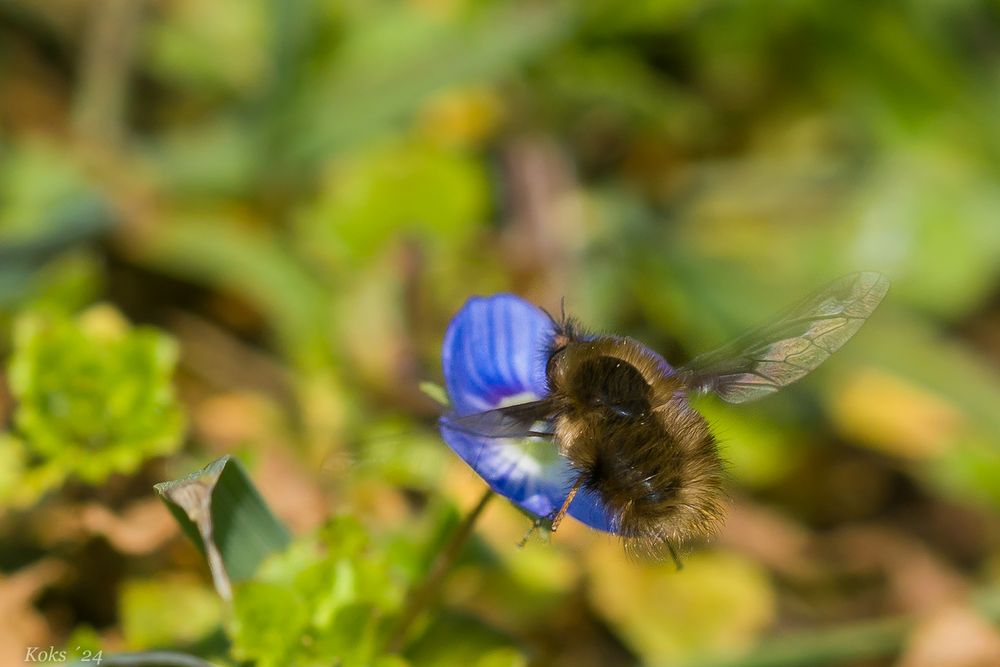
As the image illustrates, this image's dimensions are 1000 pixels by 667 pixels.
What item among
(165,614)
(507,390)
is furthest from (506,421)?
(165,614)

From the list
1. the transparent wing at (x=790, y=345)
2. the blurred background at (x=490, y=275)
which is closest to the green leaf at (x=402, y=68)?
the blurred background at (x=490, y=275)

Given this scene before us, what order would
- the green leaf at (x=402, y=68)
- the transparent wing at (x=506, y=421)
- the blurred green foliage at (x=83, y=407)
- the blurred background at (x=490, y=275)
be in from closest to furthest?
the transparent wing at (x=506, y=421) → the blurred green foliage at (x=83, y=407) → the blurred background at (x=490, y=275) → the green leaf at (x=402, y=68)

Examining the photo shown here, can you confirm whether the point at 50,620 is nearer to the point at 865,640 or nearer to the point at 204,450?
the point at 204,450

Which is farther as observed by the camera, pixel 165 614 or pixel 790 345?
pixel 165 614

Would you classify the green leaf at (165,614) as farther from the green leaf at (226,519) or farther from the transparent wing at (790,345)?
the transparent wing at (790,345)

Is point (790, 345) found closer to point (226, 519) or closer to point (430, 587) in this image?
point (430, 587)

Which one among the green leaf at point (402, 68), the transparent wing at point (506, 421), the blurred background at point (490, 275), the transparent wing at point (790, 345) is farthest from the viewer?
the green leaf at point (402, 68)

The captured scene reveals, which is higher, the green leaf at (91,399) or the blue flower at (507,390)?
the blue flower at (507,390)

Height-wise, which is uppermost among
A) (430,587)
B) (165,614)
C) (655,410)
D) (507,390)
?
(655,410)

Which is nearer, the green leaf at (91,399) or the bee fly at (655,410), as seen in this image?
the bee fly at (655,410)
